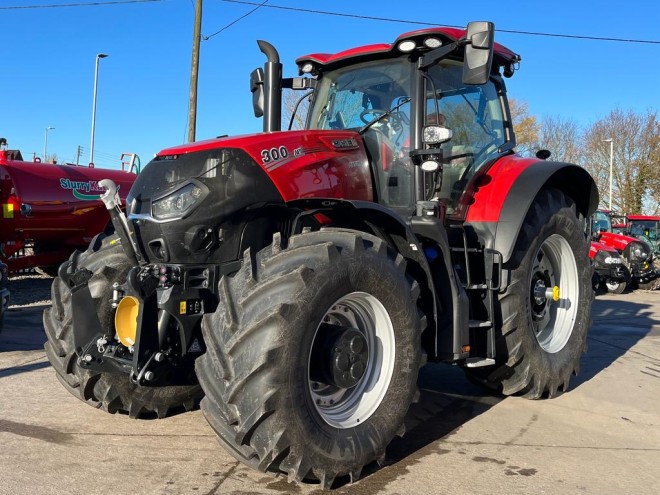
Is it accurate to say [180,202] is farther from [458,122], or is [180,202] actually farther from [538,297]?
[538,297]

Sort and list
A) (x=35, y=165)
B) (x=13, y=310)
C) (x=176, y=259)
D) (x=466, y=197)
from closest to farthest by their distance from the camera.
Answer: (x=176, y=259) → (x=466, y=197) → (x=13, y=310) → (x=35, y=165)

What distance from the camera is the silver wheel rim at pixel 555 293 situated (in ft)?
17.4

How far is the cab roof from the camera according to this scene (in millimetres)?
4387

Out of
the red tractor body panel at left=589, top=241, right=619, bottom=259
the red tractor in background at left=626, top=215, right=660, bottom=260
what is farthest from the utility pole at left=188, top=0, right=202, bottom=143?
the red tractor in background at left=626, top=215, right=660, bottom=260

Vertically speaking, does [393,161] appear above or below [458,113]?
below

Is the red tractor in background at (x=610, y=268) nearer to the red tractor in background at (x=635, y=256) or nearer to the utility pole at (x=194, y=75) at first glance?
the red tractor in background at (x=635, y=256)

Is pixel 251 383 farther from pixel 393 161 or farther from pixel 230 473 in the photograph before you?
pixel 393 161

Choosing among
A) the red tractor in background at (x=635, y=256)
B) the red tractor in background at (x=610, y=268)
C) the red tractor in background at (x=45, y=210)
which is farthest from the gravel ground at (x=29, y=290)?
the red tractor in background at (x=635, y=256)

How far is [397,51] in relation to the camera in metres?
4.58

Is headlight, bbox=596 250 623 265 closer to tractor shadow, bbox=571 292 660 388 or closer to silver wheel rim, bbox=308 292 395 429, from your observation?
tractor shadow, bbox=571 292 660 388

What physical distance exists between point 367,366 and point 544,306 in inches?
90.5

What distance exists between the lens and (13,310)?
9.21 m

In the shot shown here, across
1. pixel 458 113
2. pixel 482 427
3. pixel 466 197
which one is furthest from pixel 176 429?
pixel 458 113

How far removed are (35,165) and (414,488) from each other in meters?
9.77
